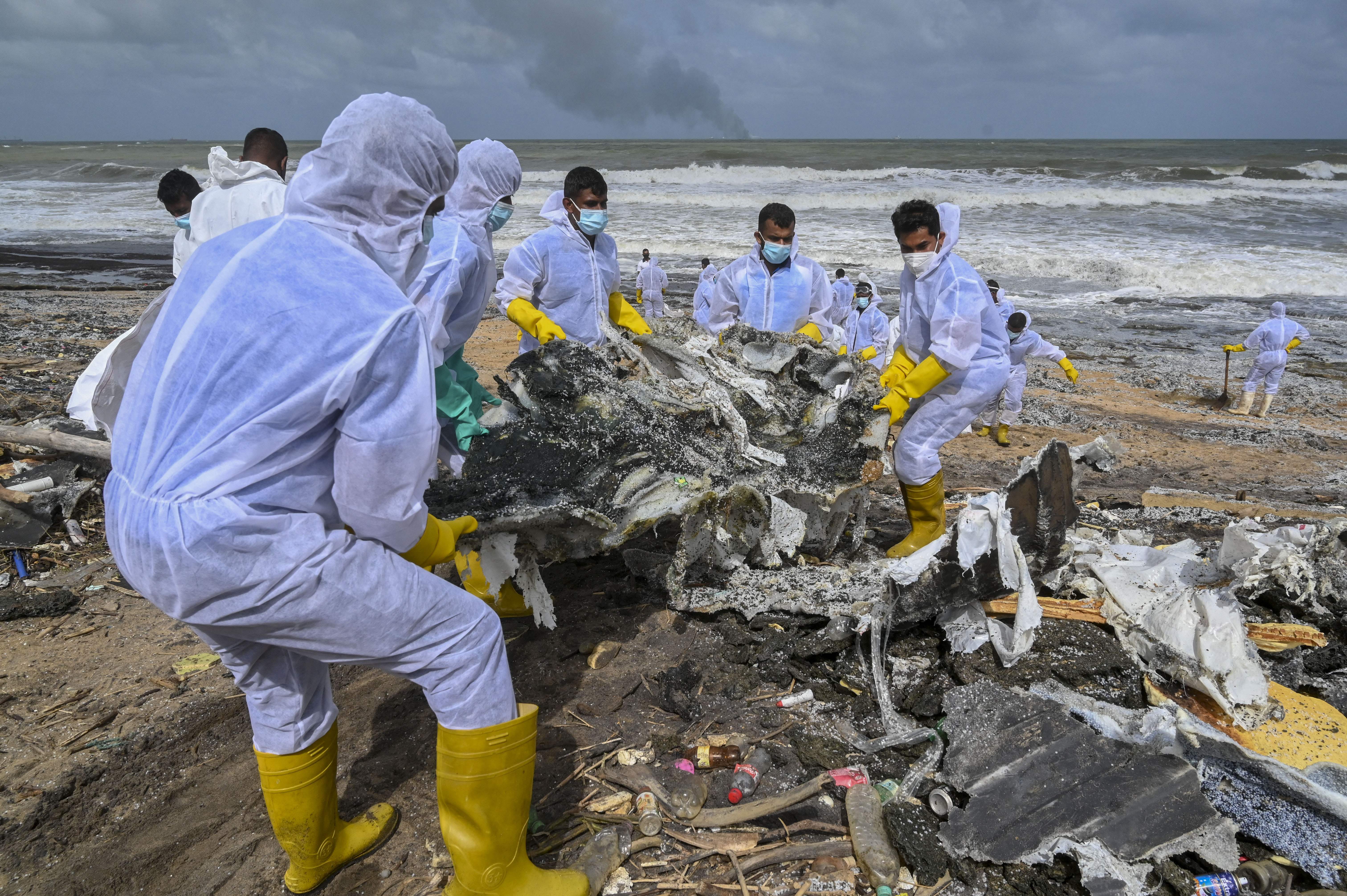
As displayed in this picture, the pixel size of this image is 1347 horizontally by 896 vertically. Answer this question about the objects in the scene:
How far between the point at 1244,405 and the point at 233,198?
34.9 ft

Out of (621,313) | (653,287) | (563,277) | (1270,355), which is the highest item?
(563,277)

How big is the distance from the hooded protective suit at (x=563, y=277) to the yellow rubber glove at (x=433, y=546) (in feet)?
8.99

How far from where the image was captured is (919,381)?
Answer: 174 inches

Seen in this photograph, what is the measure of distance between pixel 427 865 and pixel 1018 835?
1.86 meters

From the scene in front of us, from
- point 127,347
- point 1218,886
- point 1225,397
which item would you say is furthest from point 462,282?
point 1225,397

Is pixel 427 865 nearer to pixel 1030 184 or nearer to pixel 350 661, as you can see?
pixel 350 661

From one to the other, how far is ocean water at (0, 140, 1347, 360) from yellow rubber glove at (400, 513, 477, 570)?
1313 centimetres

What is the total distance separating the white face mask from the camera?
4.46m

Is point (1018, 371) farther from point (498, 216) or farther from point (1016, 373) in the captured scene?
point (498, 216)

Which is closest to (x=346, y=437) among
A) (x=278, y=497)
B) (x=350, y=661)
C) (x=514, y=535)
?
(x=278, y=497)

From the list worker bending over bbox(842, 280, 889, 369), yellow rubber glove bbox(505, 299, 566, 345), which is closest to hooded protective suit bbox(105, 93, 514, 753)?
yellow rubber glove bbox(505, 299, 566, 345)

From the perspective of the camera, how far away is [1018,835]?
239 centimetres

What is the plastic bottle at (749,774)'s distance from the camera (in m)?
2.67

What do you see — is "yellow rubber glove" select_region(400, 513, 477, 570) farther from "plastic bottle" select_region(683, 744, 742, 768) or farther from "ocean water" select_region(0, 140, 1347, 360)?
"ocean water" select_region(0, 140, 1347, 360)
